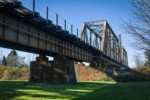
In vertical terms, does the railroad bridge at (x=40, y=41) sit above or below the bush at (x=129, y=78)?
above

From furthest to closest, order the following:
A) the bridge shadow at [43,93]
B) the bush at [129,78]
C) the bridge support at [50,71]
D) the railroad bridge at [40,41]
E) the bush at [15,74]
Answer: the bush at [15,74] → the bush at [129,78] → the bridge support at [50,71] → the railroad bridge at [40,41] → the bridge shadow at [43,93]

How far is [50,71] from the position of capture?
3897 cm

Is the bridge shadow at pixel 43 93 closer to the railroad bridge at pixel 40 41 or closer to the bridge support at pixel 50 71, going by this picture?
the railroad bridge at pixel 40 41

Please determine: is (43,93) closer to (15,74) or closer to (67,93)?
(67,93)

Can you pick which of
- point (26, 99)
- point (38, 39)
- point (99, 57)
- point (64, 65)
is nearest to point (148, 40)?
point (26, 99)

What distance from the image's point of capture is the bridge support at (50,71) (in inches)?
1515

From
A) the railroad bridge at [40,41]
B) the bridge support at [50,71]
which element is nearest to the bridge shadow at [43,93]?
the railroad bridge at [40,41]

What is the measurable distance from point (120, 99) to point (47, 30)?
60.4ft

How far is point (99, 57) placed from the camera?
71562 mm

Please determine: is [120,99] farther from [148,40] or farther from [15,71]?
[15,71]

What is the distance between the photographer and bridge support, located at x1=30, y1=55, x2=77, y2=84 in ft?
126

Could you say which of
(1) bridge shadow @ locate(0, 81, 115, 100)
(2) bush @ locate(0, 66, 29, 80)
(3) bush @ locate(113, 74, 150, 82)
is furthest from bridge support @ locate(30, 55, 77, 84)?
(2) bush @ locate(0, 66, 29, 80)

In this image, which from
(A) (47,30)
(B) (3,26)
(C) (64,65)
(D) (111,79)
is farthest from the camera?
(D) (111,79)

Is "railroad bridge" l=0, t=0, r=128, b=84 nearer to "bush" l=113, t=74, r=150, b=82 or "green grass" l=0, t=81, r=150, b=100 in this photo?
"green grass" l=0, t=81, r=150, b=100
